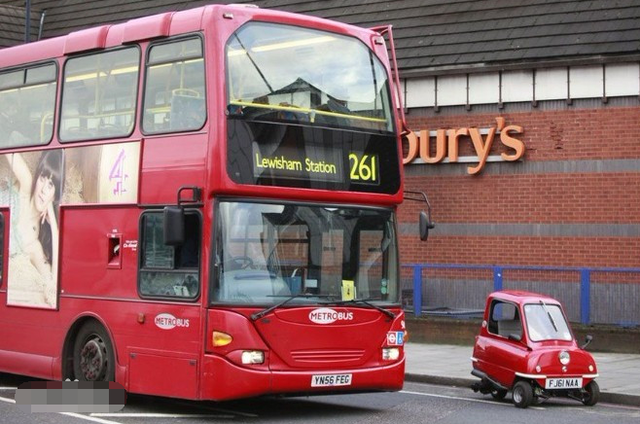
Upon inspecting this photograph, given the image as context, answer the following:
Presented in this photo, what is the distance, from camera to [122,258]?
13.2 m

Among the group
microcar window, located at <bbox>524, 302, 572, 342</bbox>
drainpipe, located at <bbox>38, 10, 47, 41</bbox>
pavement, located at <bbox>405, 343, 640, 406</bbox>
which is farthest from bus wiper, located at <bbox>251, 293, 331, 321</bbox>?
drainpipe, located at <bbox>38, 10, 47, 41</bbox>

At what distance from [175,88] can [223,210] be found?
1496 mm

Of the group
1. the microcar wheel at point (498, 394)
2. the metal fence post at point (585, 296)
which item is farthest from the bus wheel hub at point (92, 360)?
the metal fence post at point (585, 296)

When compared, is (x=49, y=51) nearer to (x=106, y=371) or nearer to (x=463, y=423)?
(x=106, y=371)

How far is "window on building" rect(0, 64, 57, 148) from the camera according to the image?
48.1 feet

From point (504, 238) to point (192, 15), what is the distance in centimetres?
1223

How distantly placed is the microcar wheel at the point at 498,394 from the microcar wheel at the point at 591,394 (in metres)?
0.98

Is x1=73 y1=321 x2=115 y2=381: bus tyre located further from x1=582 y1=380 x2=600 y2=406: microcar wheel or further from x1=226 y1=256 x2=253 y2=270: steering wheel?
x1=582 y1=380 x2=600 y2=406: microcar wheel

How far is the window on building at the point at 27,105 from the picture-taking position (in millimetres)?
14672

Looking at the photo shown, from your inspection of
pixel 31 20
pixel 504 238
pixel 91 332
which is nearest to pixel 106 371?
pixel 91 332

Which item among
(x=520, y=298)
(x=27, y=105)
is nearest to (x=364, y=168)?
(x=520, y=298)

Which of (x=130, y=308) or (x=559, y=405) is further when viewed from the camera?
(x=559, y=405)

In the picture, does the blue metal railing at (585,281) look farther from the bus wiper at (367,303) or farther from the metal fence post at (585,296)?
the bus wiper at (367,303)

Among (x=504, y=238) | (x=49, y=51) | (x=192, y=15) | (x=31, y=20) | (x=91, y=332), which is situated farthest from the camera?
(x=31, y=20)
